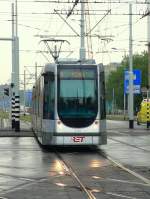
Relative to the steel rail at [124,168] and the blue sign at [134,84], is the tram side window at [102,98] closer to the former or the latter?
the steel rail at [124,168]

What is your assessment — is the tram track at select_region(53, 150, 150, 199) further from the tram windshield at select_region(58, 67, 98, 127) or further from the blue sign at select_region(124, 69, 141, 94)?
the blue sign at select_region(124, 69, 141, 94)

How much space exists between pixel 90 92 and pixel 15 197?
40.8ft

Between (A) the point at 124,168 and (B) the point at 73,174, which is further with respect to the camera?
(A) the point at 124,168

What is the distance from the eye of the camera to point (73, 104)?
24234 mm

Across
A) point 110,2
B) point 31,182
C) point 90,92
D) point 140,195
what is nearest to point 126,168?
point 31,182

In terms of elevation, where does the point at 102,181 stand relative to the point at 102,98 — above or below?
below

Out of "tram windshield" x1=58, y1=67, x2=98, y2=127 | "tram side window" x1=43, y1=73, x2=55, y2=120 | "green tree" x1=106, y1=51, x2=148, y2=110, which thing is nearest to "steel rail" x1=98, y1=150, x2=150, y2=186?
"tram windshield" x1=58, y1=67, x2=98, y2=127

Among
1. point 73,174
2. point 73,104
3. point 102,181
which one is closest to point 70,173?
point 73,174

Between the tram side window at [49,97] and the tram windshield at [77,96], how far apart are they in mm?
270

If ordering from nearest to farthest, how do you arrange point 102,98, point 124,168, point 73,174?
1. point 73,174
2. point 124,168
3. point 102,98

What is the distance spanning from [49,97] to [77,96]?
3.56ft

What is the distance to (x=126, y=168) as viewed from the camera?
706 inches

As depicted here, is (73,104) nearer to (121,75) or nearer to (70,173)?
(70,173)

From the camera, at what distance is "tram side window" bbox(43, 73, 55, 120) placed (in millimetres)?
24284
